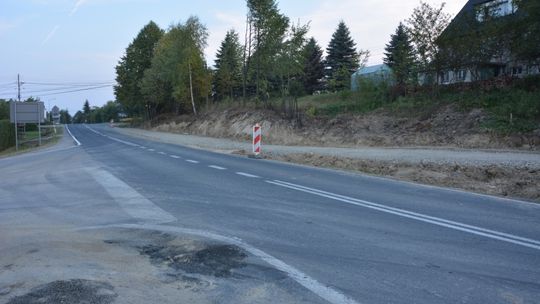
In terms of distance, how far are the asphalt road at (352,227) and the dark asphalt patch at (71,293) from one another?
1.81 meters

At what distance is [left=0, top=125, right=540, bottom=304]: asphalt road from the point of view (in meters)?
4.71

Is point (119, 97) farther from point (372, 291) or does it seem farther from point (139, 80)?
point (372, 291)

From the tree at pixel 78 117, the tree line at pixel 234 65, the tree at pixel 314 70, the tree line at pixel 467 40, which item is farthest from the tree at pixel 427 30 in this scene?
the tree at pixel 78 117

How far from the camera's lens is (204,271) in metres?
5.12

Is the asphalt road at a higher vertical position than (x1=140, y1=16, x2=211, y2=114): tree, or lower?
lower

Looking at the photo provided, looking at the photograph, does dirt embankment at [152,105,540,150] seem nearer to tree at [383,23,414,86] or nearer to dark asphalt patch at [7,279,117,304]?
tree at [383,23,414,86]

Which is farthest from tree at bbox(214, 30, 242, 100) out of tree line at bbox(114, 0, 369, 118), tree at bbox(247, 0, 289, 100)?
tree at bbox(247, 0, 289, 100)

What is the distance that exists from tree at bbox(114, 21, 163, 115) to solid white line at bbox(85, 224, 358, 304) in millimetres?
66478

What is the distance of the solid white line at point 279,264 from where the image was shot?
4.40m

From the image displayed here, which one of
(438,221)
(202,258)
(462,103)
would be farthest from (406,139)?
(202,258)

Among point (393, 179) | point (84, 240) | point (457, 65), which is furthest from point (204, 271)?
point (457, 65)

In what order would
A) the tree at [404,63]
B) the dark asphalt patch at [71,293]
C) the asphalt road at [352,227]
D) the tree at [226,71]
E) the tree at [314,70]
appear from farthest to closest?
the tree at [314,70] → the tree at [226,71] → the tree at [404,63] → the asphalt road at [352,227] → the dark asphalt patch at [71,293]

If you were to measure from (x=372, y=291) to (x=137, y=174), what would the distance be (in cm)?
1134

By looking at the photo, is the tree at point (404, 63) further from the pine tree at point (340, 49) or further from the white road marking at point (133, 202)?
the pine tree at point (340, 49)
